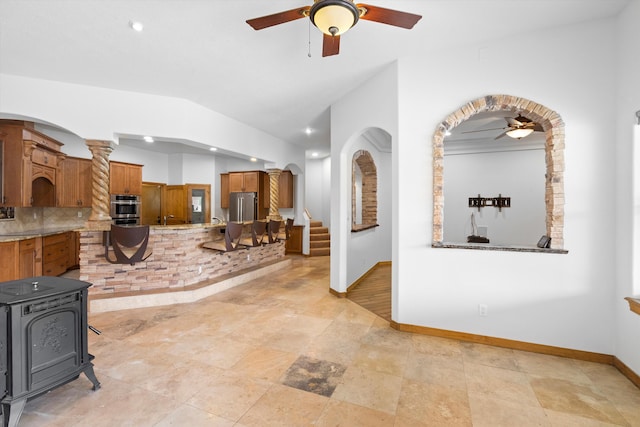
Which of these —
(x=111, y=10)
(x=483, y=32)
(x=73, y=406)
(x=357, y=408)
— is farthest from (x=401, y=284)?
(x=111, y=10)

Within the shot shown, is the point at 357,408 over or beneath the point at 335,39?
beneath

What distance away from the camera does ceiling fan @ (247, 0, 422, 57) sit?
1849 millimetres

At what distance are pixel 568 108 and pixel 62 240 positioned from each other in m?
7.85

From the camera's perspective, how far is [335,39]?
2.26m

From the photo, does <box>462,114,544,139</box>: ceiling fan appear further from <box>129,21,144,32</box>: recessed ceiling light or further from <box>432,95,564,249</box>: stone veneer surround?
<box>129,21,144,32</box>: recessed ceiling light

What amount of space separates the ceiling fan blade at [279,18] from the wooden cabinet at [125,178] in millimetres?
6149

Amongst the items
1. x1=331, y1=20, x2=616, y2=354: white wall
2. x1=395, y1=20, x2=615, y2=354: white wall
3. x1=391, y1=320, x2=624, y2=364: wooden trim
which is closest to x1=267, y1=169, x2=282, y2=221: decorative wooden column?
x1=331, y1=20, x2=616, y2=354: white wall

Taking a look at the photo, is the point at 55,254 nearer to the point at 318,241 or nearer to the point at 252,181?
the point at 252,181

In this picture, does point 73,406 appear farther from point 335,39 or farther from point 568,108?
point 568,108

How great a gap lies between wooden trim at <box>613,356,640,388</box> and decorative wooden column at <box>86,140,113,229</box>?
20.1 ft

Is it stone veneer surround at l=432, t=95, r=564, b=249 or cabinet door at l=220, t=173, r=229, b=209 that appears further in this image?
cabinet door at l=220, t=173, r=229, b=209

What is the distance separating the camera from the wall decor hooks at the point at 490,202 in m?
6.02

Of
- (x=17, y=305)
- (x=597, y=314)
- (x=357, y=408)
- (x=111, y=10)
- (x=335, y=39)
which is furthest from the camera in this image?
(x=597, y=314)

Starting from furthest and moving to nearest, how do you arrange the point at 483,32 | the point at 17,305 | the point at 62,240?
the point at 62,240
the point at 483,32
the point at 17,305
